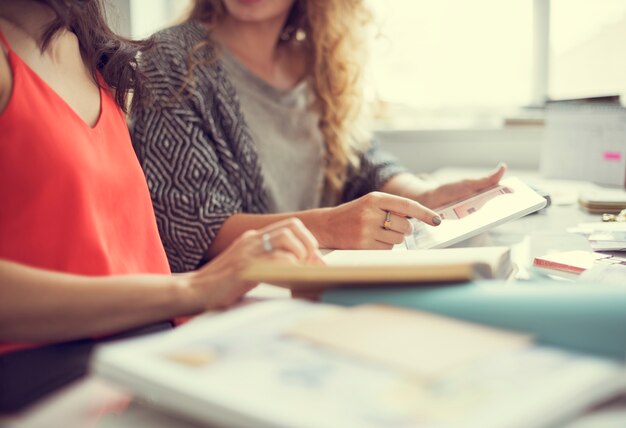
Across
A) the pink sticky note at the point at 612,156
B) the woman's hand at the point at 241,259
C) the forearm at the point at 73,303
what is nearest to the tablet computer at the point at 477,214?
the woman's hand at the point at 241,259

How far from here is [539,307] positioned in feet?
1.64

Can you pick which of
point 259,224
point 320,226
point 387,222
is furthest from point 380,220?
point 259,224

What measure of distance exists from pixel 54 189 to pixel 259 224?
0.50 m

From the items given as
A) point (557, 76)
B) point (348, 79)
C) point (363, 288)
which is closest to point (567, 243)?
point (363, 288)

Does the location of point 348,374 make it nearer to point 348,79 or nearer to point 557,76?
point 348,79

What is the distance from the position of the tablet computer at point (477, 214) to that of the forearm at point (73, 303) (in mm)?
438

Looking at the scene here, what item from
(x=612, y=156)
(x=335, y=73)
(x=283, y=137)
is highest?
(x=335, y=73)

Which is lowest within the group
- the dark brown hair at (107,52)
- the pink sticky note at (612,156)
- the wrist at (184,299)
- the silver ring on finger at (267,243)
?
the pink sticky note at (612,156)

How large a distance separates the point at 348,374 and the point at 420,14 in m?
2.07

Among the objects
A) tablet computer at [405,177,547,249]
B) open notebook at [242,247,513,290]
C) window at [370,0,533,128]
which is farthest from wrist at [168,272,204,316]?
window at [370,0,533,128]

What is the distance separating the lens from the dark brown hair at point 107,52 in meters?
0.92

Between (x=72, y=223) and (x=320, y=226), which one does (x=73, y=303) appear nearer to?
(x=72, y=223)

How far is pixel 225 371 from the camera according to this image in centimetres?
43

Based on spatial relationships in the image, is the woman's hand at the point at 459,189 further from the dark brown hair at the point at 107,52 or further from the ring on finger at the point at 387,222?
the dark brown hair at the point at 107,52
